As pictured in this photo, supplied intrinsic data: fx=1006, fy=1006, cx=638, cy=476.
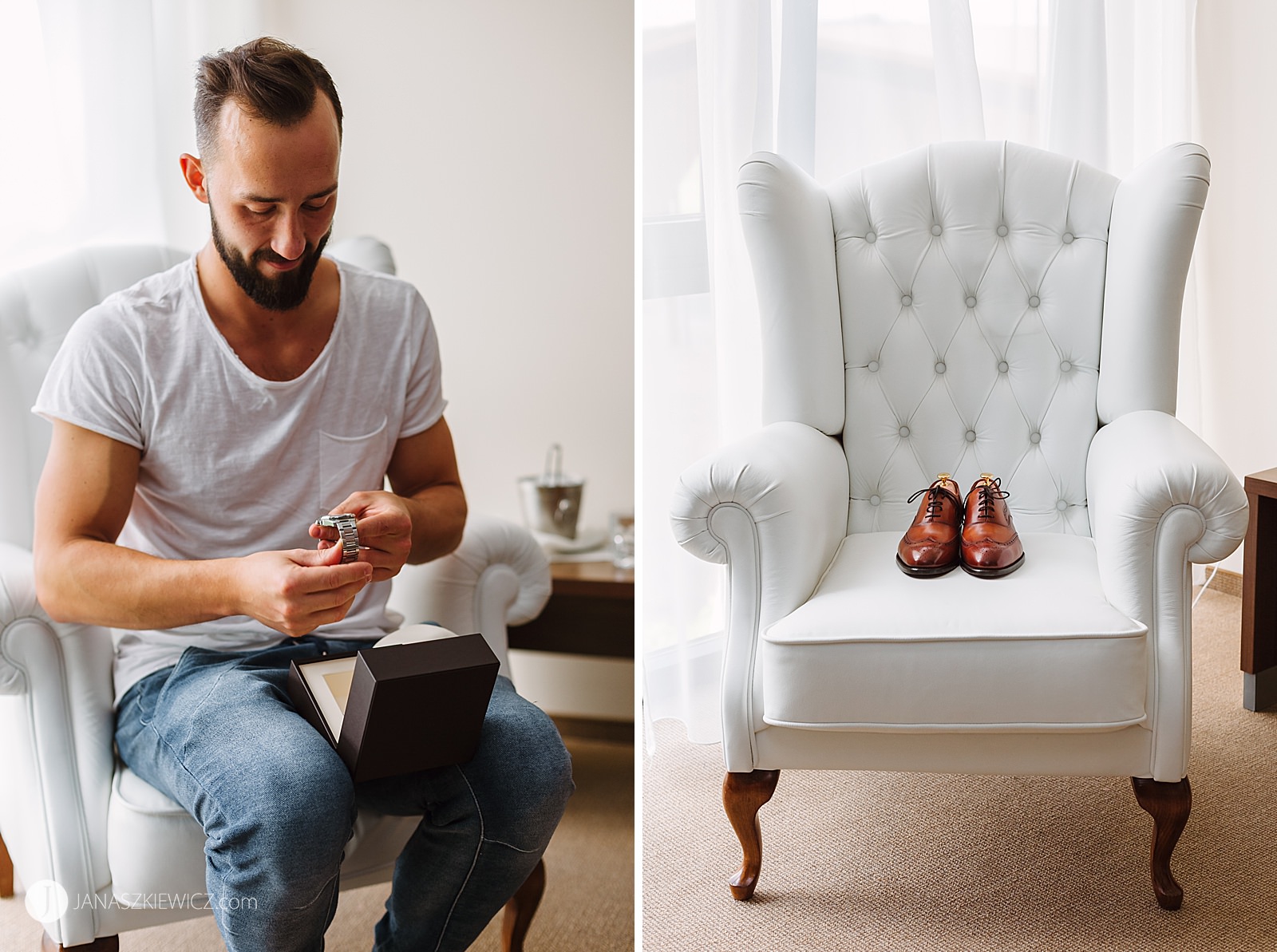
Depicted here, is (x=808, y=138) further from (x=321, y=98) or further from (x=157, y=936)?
(x=157, y=936)

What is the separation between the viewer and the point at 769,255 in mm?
1562

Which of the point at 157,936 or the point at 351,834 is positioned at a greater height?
the point at 351,834

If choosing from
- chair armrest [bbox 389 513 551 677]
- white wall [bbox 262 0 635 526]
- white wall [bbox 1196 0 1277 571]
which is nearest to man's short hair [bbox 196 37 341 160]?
white wall [bbox 262 0 635 526]

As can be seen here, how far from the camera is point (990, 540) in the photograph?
53.3 inches

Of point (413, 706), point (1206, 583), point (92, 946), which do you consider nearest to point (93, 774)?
point (92, 946)

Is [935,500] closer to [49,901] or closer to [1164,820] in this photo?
[1164,820]

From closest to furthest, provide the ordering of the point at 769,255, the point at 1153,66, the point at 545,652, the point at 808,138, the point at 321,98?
the point at 321,98 < the point at 545,652 < the point at 769,255 < the point at 808,138 < the point at 1153,66

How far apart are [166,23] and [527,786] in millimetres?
818

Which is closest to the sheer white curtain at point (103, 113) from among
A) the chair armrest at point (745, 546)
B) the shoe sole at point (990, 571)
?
the chair armrest at point (745, 546)

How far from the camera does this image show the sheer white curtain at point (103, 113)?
973 mm

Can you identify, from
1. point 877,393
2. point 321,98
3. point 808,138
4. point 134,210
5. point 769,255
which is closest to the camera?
point 321,98

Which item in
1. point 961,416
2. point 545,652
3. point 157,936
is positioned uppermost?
point 961,416

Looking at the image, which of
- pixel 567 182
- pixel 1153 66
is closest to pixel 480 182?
pixel 567 182

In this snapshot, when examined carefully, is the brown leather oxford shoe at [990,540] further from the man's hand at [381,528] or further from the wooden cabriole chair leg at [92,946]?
the wooden cabriole chair leg at [92,946]
